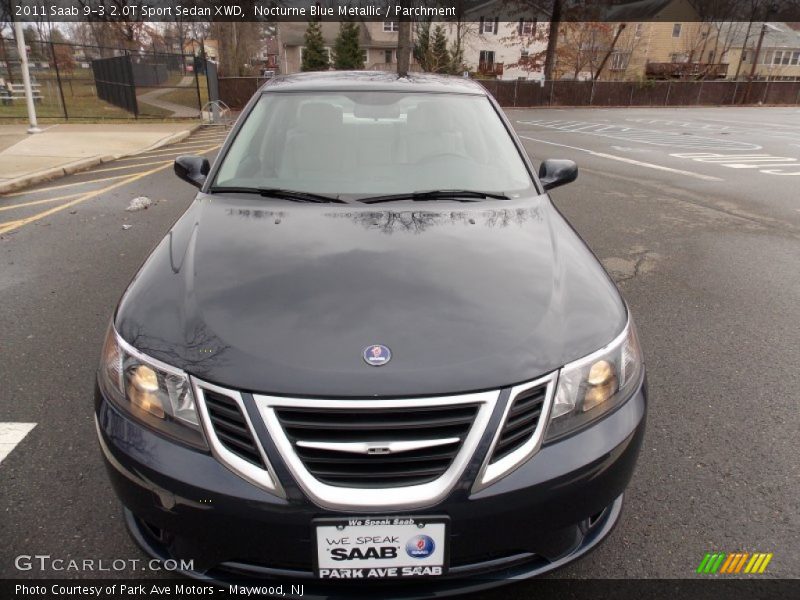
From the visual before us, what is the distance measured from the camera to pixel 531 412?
1.59 metres

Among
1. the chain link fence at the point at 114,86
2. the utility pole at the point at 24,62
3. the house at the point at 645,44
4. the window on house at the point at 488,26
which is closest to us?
the utility pole at the point at 24,62

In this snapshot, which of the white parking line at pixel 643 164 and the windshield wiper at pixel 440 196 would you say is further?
the white parking line at pixel 643 164

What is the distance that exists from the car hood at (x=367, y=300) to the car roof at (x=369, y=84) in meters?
1.10

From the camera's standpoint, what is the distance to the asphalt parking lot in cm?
214

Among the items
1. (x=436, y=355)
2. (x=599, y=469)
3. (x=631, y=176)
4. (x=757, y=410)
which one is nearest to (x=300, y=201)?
(x=436, y=355)

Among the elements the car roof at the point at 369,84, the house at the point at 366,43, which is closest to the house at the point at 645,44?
the house at the point at 366,43


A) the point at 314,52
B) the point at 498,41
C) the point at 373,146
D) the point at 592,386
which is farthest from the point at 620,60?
the point at 592,386

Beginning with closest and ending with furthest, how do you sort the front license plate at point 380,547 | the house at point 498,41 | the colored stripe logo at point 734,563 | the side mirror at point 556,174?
the front license plate at point 380,547 → the colored stripe logo at point 734,563 → the side mirror at point 556,174 → the house at point 498,41

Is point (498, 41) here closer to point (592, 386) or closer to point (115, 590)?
point (592, 386)

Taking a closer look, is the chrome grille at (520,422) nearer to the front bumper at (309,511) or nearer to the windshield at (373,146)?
the front bumper at (309,511)

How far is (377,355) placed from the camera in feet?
5.25

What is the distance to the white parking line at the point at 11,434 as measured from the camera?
101 inches

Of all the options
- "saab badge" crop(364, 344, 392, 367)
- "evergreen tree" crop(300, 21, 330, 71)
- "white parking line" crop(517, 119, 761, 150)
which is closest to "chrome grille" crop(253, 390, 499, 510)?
"saab badge" crop(364, 344, 392, 367)

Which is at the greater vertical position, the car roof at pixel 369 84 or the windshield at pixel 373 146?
the car roof at pixel 369 84
